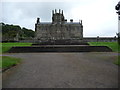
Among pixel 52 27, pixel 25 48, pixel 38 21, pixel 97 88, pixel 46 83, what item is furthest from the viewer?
pixel 38 21

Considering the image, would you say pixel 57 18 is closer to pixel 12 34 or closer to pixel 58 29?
pixel 58 29

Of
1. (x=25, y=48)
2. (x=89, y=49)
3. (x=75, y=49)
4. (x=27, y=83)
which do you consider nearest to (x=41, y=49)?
(x=25, y=48)

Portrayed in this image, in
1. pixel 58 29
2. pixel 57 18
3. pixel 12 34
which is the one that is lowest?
pixel 12 34

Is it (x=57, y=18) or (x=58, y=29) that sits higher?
(x=57, y=18)

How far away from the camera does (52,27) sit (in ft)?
233

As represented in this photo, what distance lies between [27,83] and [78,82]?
2131 millimetres

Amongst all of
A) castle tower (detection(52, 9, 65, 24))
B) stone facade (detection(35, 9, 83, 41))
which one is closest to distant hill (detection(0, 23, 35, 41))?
stone facade (detection(35, 9, 83, 41))

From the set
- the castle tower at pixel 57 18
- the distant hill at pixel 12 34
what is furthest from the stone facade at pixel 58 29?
the distant hill at pixel 12 34

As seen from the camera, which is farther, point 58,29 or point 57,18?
point 57,18

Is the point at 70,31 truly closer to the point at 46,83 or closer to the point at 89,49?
the point at 89,49

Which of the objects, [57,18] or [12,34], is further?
[57,18]

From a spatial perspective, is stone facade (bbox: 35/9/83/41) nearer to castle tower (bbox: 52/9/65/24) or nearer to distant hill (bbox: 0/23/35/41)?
castle tower (bbox: 52/9/65/24)

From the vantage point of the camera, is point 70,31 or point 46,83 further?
point 70,31

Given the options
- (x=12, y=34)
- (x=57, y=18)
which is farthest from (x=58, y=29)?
(x=12, y=34)
